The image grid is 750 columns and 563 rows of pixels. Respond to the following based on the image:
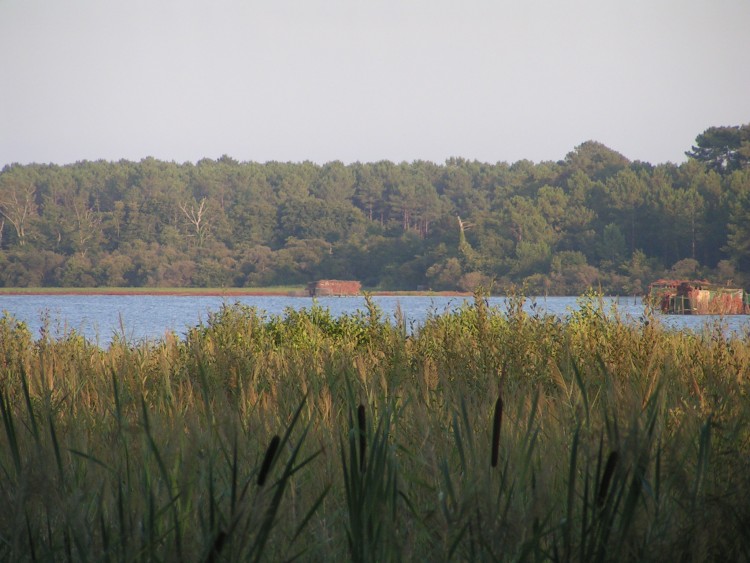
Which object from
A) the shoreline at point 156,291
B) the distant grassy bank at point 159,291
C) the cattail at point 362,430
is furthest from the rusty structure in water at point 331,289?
the cattail at point 362,430

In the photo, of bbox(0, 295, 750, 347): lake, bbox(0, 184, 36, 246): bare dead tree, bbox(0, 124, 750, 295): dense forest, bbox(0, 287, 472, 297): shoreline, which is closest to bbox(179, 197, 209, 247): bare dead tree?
bbox(0, 124, 750, 295): dense forest

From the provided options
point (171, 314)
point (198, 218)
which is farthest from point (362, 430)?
point (198, 218)

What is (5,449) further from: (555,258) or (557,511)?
(555,258)

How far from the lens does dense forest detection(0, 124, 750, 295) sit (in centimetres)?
6119

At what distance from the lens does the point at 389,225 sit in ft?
262

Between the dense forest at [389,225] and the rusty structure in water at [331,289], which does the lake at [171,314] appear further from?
Result: the dense forest at [389,225]

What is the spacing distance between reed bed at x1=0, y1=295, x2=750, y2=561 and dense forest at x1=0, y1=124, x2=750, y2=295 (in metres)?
50.8

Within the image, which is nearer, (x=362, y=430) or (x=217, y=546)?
(x=217, y=546)

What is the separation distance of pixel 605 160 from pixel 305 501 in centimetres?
7930

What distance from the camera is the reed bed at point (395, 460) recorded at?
1.80m

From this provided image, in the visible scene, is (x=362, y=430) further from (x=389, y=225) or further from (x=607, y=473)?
(x=389, y=225)

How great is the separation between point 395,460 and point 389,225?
77914 millimetres

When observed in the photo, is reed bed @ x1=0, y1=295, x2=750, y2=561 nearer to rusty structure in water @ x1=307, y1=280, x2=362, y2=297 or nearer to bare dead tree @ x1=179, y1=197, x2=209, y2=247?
rusty structure in water @ x1=307, y1=280, x2=362, y2=297

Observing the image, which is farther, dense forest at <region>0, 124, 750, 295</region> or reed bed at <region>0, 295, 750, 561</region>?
dense forest at <region>0, 124, 750, 295</region>
